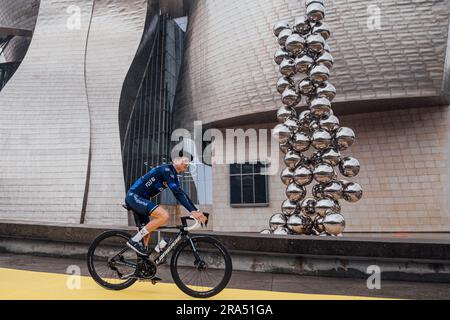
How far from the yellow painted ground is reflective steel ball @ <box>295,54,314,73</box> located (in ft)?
17.0

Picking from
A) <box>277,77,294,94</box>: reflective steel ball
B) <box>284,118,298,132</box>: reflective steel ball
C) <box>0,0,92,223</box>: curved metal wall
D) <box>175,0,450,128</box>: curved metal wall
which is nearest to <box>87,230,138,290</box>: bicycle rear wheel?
<box>284,118,298,132</box>: reflective steel ball

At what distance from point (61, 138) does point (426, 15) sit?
17.7 meters

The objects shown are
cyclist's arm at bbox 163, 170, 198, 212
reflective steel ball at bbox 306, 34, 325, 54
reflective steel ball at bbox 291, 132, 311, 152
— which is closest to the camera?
cyclist's arm at bbox 163, 170, 198, 212

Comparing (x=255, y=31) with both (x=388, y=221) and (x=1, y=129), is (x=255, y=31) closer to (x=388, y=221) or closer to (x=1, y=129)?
(x=388, y=221)

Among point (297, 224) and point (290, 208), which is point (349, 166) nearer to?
point (290, 208)

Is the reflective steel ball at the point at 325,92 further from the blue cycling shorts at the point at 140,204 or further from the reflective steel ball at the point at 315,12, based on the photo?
the blue cycling shorts at the point at 140,204

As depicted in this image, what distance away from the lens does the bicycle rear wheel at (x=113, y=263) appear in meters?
4.12

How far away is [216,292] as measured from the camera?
3697mm

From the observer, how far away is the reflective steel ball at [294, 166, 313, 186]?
735cm

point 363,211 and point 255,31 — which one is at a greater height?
point 255,31

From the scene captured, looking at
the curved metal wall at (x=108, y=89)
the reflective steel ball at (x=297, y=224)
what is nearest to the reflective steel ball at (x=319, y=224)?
the reflective steel ball at (x=297, y=224)

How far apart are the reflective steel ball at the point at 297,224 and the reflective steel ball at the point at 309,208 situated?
17 centimetres

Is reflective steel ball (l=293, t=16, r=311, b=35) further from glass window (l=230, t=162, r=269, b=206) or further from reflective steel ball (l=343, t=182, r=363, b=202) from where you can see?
glass window (l=230, t=162, r=269, b=206)
